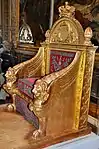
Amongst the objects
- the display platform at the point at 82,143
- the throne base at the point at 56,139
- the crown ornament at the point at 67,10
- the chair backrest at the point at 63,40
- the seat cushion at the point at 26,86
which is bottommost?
the display platform at the point at 82,143

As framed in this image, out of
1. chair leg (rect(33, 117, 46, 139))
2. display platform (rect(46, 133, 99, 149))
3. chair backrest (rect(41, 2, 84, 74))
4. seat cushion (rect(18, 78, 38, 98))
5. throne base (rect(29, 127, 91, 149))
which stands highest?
chair backrest (rect(41, 2, 84, 74))

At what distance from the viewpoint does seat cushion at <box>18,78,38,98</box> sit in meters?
1.99

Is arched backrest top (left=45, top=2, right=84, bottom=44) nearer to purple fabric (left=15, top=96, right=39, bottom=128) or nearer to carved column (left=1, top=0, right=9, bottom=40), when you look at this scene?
purple fabric (left=15, top=96, right=39, bottom=128)

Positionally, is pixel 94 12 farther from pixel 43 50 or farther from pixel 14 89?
pixel 14 89

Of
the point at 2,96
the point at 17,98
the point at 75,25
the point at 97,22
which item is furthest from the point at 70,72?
the point at 2,96

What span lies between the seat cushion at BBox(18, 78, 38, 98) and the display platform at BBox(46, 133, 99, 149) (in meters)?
0.51

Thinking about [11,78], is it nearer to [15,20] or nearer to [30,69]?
[30,69]

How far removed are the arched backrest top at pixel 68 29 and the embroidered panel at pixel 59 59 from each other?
112mm

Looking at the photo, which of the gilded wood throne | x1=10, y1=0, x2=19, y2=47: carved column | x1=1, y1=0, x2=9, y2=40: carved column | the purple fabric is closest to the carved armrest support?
the gilded wood throne

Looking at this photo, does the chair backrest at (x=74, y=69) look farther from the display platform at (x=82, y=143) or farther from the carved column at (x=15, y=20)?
the carved column at (x=15, y=20)

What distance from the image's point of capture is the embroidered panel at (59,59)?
1.98 meters

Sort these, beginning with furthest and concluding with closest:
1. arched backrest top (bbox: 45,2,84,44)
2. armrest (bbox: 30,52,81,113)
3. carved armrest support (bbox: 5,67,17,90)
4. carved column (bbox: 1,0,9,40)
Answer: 1. carved column (bbox: 1,0,9,40)
2. carved armrest support (bbox: 5,67,17,90)
3. arched backrest top (bbox: 45,2,84,44)
4. armrest (bbox: 30,52,81,113)

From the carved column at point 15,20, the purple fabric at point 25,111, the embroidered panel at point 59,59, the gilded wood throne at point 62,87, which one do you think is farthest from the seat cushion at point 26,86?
the carved column at point 15,20

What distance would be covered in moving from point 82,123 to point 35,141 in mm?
477
